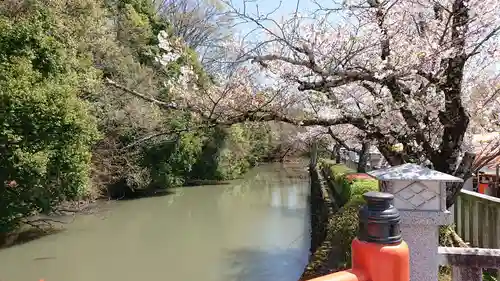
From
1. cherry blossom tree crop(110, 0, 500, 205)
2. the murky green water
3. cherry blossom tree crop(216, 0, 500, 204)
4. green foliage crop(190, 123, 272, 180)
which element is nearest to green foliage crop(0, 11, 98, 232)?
the murky green water

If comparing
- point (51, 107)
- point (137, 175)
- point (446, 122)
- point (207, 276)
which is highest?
point (51, 107)

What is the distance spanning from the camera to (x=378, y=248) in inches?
56.4

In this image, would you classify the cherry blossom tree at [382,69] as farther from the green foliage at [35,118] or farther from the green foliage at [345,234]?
the green foliage at [35,118]

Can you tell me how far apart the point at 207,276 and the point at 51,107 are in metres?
4.00

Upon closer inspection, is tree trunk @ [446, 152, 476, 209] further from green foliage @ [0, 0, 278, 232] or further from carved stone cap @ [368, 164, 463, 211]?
green foliage @ [0, 0, 278, 232]

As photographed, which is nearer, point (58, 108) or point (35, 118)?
point (35, 118)

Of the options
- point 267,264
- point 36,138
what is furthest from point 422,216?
point 36,138

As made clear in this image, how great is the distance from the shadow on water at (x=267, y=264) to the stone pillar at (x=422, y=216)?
16.8 ft

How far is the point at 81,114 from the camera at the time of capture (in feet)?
28.1

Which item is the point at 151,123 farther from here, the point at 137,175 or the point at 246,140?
the point at 246,140

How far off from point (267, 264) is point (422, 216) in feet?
20.0

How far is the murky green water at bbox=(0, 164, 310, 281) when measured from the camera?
786 cm

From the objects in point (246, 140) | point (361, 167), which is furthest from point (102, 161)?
point (246, 140)

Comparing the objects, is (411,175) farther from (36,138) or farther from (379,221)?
(36,138)
